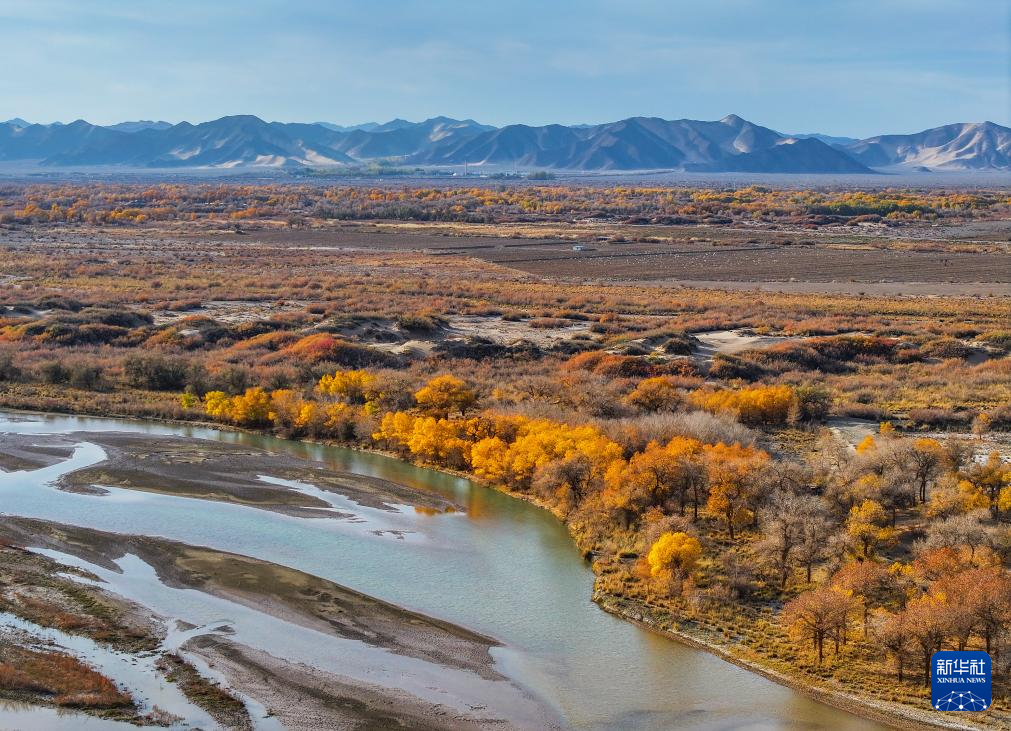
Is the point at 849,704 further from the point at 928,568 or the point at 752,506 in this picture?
the point at 752,506

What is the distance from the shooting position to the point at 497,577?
27250 mm

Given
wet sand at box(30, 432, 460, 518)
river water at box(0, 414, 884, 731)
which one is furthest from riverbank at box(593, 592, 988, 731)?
wet sand at box(30, 432, 460, 518)

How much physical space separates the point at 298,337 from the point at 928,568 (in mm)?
38326

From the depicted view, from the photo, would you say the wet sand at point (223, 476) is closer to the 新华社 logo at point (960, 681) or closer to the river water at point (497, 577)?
the river water at point (497, 577)

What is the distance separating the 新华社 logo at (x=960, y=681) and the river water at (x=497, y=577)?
1467 mm

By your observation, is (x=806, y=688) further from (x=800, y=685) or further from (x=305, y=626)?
(x=305, y=626)

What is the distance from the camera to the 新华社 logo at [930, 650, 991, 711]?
19922 millimetres

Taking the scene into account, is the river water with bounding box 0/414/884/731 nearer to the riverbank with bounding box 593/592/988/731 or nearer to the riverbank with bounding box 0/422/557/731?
the riverbank with bounding box 593/592/988/731

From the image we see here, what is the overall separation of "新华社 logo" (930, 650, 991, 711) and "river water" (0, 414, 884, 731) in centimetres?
147


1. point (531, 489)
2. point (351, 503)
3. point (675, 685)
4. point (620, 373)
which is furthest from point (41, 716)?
point (620, 373)

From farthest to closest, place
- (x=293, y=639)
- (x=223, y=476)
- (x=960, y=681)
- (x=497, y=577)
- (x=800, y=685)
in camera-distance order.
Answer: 1. (x=223, y=476)
2. (x=497, y=577)
3. (x=293, y=639)
4. (x=800, y=685)
5. (x=960, y=681)

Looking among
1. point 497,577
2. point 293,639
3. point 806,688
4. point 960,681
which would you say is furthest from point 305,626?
point 960,681

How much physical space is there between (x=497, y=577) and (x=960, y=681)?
36.9ft

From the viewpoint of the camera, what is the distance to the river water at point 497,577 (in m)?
20.8
